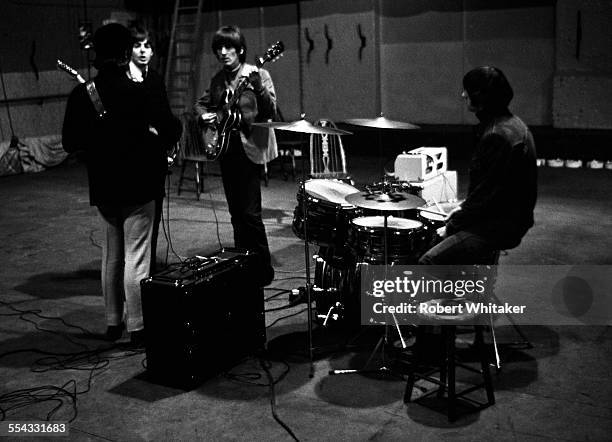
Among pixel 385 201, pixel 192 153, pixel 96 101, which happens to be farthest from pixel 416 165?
pixel 192 153

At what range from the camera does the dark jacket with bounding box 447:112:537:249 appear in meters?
4.02

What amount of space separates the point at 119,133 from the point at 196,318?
4.06 ft

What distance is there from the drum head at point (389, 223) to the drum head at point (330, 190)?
145 mm

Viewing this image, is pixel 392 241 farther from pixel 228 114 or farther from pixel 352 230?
pixel 228 114

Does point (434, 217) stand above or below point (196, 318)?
above

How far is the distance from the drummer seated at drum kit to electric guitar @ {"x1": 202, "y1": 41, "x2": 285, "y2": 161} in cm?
187

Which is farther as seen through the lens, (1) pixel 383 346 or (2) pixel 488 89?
(1) pixel 383 346

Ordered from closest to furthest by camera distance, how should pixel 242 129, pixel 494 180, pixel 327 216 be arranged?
pixel 494 180, pixel 327 216, pixel 242 129

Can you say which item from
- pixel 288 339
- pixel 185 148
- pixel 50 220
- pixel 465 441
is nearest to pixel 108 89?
pixel 288 339

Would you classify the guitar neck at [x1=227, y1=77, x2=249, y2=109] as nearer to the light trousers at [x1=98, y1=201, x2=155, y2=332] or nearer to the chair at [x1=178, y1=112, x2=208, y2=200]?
the light trousers at [x1=98, y1=201, x2=155, y2=332]

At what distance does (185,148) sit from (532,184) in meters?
7.23

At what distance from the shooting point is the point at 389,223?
15.3 feet

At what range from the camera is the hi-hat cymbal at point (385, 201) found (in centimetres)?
416

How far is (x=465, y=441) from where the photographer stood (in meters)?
3.49
